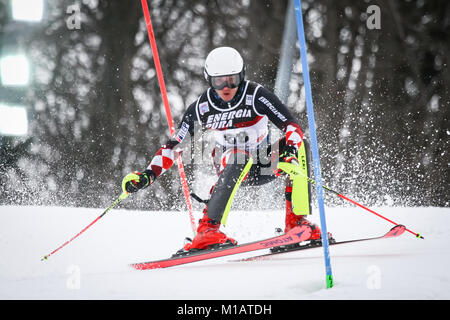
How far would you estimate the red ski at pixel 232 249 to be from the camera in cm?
303

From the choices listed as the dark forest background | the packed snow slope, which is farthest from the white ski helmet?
the dark forest background

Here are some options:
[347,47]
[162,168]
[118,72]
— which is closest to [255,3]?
[347,47]

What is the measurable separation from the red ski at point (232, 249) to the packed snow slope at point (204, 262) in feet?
0.26

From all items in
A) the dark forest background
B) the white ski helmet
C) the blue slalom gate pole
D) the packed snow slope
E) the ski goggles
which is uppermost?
the dark forest background

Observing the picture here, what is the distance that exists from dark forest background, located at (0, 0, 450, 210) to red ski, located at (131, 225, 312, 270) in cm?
548

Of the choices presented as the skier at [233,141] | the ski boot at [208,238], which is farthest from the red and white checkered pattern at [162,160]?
the ski boot at [208,238]

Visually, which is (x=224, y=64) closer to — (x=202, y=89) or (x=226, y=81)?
(x=226, y=81)

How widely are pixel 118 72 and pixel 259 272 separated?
7595 mm

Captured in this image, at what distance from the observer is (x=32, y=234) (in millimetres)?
4285

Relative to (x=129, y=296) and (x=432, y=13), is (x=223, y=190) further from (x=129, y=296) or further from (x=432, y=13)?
(x=432, y=13)

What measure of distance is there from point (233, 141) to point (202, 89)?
6.13 meters

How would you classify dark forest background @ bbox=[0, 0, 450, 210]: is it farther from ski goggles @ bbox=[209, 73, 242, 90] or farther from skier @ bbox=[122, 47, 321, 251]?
ski goggles @ bbox=[209, 73, 242, 90]

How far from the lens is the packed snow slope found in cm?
219

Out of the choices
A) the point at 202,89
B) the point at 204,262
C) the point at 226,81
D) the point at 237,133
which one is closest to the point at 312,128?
the point at 226,81
